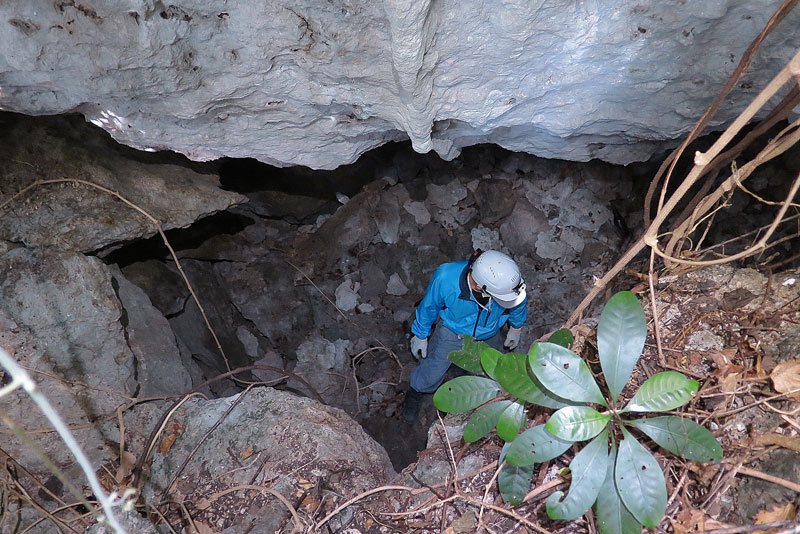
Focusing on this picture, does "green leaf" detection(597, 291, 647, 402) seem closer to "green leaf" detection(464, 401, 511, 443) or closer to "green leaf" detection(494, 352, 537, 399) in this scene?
"green leaf" detection(494, 352, 537, 399)

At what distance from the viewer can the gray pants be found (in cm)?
335

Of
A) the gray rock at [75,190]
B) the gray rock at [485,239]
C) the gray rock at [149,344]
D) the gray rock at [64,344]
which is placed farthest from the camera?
the gray rock at [485,239]

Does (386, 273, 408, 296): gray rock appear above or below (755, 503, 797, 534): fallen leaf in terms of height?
below

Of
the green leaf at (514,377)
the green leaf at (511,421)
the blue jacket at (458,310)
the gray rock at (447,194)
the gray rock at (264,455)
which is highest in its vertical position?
the green leaf at (514,377)

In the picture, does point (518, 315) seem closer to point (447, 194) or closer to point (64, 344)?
point (447, 194)

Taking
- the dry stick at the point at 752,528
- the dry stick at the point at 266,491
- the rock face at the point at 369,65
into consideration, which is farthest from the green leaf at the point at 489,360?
the rock face at the point at 369,65

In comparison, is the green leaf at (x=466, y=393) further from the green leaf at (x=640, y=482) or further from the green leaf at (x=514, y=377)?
the green leaf at (x=640, y=482)

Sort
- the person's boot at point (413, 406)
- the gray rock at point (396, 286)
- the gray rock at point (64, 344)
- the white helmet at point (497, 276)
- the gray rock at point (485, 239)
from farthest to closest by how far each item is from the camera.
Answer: the gray rock at point (396, 286) → the gray rock at point (485, 239) → the person's boot at point (413, 406) → the white helmet at point (497, 276) → the gray rock at point (64, 344)

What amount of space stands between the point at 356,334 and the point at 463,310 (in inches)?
48.4

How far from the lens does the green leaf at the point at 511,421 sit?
1.57 meters

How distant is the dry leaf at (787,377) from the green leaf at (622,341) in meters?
0.37

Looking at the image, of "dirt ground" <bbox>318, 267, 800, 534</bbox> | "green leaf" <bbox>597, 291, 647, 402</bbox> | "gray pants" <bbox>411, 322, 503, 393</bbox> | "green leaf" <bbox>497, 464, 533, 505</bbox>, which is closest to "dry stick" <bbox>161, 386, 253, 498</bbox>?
"dirt ground" <bbox>318, 267, 800, 534</bbox>

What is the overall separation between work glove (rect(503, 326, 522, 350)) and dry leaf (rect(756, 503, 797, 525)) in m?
2.25

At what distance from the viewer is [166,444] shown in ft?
7.05
